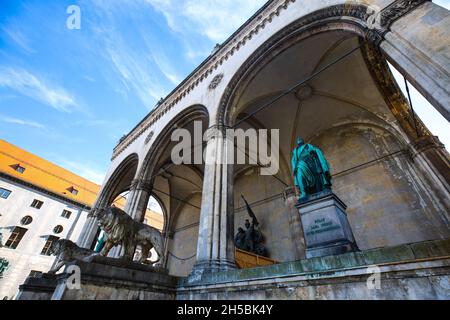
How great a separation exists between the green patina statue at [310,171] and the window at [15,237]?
874 inches

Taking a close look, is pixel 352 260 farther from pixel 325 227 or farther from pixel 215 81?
pixel 215 81

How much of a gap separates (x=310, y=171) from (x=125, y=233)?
3.94 m

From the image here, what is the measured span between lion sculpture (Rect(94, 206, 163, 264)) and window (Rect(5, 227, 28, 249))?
18.8 meters

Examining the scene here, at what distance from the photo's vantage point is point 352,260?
2205mm

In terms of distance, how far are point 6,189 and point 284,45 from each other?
23.1m

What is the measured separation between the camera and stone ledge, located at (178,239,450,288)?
185 cm

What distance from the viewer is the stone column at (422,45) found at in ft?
8.70

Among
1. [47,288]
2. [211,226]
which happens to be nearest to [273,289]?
[211,226]

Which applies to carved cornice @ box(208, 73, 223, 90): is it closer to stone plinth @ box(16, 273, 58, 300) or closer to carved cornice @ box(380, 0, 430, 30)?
carved cornice @ box(380, 0, 430, 30)

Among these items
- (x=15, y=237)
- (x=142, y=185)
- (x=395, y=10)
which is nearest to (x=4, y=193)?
(x=15, y=237)

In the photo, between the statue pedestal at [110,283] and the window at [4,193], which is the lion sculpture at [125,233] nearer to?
the statue pedestal at [110,283]

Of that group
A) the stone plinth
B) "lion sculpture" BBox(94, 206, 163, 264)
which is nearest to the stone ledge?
"lion sculpture" BBox(94, 206, 163, 264)

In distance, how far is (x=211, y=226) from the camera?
181 inches
